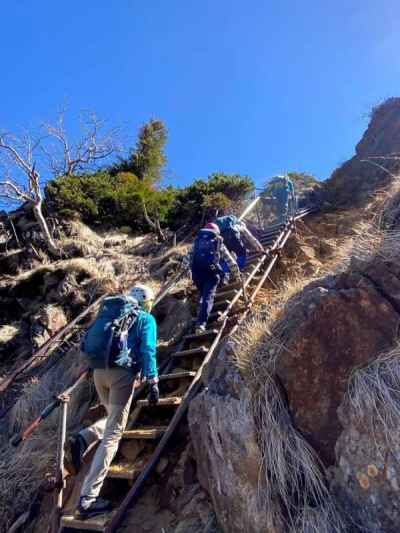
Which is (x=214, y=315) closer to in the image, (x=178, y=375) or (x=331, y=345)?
(x=178, y=375)

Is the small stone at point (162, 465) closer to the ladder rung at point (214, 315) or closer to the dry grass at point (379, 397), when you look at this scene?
the dry grass at point (379, 397)

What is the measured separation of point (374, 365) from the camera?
2.62 m

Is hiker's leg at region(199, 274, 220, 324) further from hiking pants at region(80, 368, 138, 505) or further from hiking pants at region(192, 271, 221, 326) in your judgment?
hiking pants at region(80, 368, 138, 505)

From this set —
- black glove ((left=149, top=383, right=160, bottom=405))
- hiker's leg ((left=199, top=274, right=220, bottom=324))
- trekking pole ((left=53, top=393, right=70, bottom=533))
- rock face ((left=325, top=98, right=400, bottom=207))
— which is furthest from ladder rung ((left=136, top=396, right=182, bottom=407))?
rock face ((left=325, top=98, right=400, bottom=207))

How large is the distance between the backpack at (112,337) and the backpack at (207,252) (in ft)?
6.76

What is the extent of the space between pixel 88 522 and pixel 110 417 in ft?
2.84

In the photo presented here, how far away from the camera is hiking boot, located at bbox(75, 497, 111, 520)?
3.38m

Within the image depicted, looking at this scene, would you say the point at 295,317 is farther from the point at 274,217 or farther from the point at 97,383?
the point at 274,217

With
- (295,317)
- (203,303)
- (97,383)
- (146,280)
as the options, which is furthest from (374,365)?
(146,280)

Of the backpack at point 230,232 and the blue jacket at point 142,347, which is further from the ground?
the backpack at point 230,232

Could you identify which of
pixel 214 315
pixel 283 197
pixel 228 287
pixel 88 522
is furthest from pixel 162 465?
pixel 283 197

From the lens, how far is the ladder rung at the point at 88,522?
325 centimetres

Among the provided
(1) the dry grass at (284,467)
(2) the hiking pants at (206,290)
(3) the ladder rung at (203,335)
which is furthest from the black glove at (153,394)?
(2) the hiking pants at (206,290)

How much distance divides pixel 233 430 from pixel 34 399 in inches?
170
